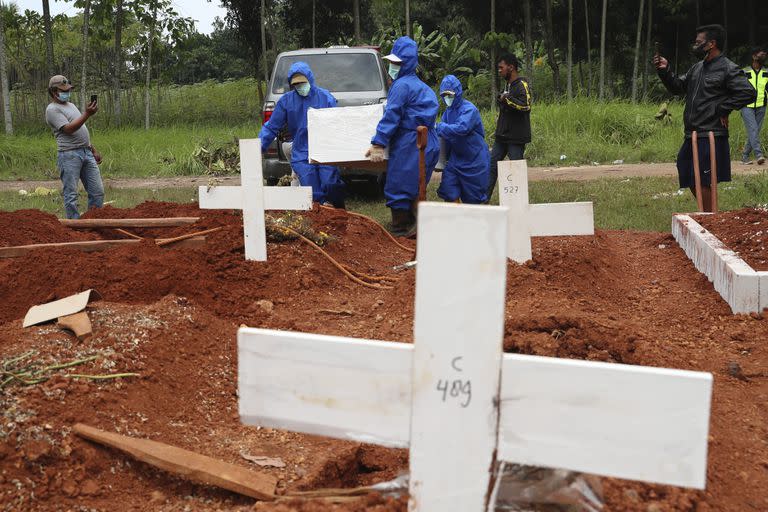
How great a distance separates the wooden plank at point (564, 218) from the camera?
517cm

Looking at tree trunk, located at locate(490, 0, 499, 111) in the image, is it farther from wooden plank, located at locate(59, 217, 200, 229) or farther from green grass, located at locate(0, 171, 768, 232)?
wooden plank, located at locate(59, 217, 200, 229)

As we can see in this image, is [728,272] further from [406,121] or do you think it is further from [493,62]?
[493,62]

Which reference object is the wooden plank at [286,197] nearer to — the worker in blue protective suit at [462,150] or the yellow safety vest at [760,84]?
the worker in blue protective suit at [462,150]

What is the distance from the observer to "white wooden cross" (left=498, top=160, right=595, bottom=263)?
518 cm

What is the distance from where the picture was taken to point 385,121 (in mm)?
7984

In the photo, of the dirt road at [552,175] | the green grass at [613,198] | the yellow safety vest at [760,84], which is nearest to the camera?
the green grass at [613,198]

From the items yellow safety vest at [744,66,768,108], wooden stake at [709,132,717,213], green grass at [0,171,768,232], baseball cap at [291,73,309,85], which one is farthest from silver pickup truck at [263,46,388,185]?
yellow safety vest at [744,66,768,108]

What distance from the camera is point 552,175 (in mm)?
13211

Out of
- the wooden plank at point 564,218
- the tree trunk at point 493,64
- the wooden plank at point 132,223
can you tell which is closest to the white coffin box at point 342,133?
the wooden plank at point 132,223

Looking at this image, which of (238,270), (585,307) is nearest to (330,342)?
(585,307)

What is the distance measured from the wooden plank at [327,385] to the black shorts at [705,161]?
21.4ft

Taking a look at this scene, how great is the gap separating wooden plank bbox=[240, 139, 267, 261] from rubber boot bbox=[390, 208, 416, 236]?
8.40ft

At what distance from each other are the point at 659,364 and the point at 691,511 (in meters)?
1.41

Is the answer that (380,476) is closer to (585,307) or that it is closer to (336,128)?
(585,307)
